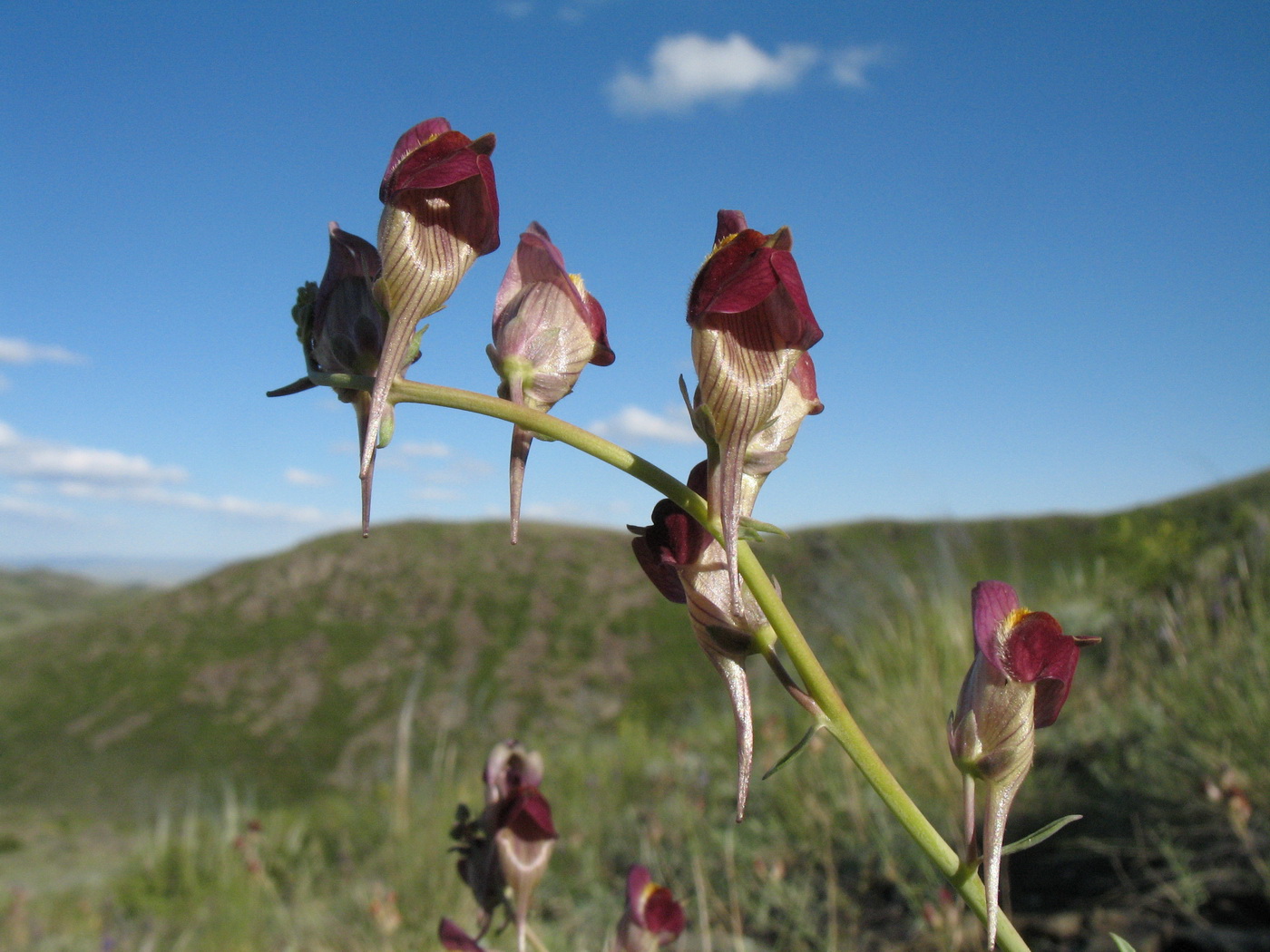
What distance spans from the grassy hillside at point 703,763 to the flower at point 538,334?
218 cm

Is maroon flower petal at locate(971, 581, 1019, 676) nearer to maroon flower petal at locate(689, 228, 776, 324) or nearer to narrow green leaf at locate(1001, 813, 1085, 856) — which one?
narrow green leaf at locate(1001, 813, 1085, 856)

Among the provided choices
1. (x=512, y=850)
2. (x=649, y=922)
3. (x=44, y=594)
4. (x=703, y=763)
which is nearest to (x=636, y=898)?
(x=649, y=922)

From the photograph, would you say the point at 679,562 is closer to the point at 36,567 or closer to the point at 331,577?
the point at 331,577

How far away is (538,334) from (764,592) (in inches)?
16.1

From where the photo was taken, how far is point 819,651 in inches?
396

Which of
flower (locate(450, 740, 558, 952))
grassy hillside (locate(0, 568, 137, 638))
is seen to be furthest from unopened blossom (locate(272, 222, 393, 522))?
grassy hillside (locate(0, 568, 137, 638))

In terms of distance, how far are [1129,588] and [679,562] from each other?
9469 mm

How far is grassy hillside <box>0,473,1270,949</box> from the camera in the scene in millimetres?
4137

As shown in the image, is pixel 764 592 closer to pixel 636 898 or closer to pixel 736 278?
pixel 736 278

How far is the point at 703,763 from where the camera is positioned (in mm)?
7363

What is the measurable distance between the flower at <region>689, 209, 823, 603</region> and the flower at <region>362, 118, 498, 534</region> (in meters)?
0.27

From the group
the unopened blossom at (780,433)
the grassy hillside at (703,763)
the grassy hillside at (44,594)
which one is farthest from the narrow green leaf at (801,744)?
the grassy hillside at (44,594)

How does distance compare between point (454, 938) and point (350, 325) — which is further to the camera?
point (454, 938)

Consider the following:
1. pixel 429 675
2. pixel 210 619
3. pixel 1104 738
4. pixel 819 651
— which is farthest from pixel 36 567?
pixel 1104 738
